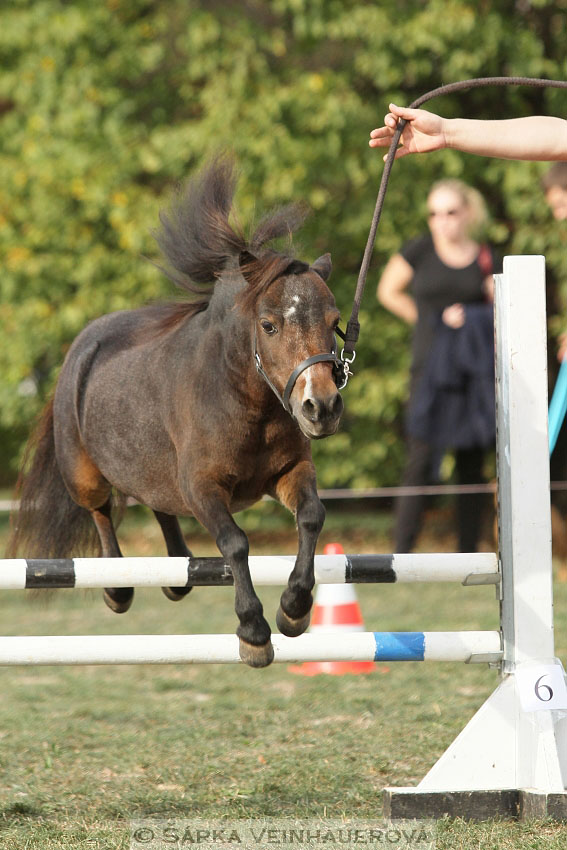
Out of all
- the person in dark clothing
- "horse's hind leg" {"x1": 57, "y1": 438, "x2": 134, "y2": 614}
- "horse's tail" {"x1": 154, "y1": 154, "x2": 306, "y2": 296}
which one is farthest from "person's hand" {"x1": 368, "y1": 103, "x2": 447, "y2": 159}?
the person in dark clothing

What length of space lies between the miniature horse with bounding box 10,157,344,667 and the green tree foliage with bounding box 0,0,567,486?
5047mm

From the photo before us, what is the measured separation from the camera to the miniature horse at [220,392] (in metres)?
2.77

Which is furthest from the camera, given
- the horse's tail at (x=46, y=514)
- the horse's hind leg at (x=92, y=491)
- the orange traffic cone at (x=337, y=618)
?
the orange traffic cone at (x=337, y=618)

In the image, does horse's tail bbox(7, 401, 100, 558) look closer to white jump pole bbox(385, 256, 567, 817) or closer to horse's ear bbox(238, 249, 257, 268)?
horse's ear bbox(238, 249, 257, 268)

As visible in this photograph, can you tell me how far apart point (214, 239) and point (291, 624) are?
1064 millimetres

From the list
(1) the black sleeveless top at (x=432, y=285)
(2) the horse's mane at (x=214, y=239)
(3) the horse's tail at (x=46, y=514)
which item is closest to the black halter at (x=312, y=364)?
(2) the horse's mane at (x=214, y=239)

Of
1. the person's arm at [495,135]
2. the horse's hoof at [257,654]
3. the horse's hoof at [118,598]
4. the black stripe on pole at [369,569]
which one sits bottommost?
the horse's hoof at [257,654]

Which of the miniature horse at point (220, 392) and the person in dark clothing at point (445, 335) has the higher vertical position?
the person in dark clothing at point (445, 335)

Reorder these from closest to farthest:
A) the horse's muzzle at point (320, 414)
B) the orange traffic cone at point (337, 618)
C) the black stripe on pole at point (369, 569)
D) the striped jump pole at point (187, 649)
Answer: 1. the horse's muzzle at point (320, 414)
2. the striped jump pole at point (187, 649)
3. the black stripe on pole at point (369, 569)
4. the orange traffic cone at point (337, 618)

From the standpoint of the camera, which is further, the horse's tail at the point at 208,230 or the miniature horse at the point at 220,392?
the horse's tail at the point at 208,230

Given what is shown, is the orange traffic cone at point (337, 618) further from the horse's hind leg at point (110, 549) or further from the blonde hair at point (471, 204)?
the blonde hair at point (471, 204)

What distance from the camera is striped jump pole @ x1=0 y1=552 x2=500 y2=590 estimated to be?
3.05 metres

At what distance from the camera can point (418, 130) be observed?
9.81 feet

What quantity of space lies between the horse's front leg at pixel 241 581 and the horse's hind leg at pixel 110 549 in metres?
0.94
